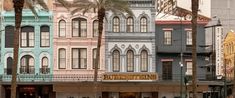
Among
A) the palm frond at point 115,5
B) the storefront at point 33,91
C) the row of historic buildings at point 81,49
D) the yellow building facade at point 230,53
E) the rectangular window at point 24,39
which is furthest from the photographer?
the yellow building facade at point 230,53

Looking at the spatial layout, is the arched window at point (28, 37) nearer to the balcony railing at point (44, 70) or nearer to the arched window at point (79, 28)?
the balcony railing at point (44, 70)

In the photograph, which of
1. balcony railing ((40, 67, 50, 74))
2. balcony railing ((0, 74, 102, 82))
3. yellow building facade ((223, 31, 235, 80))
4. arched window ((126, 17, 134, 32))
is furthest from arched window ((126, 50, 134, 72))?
yellow building facade ((223, 31, 235, 80))

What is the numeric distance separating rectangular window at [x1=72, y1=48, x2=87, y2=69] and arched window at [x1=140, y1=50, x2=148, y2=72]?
595 cm

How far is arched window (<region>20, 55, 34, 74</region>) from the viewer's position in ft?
224

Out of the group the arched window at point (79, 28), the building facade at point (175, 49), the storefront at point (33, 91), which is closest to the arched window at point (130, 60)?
the building facade at point (175, 49)

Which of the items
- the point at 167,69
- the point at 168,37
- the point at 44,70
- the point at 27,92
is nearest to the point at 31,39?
the point at 44,70

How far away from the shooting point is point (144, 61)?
68438 mm

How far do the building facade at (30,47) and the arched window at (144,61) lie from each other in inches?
375

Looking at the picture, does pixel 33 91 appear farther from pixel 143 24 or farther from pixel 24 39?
pixel 143 24

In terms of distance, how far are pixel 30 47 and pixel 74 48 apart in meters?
4.66

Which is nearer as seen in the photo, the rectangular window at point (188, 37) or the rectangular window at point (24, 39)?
the rectangular window at point (24, 39)

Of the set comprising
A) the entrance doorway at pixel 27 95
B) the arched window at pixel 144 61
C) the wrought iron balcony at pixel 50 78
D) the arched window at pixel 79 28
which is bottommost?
the entrance doorway at pixel 27 95

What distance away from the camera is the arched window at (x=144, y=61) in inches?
2692

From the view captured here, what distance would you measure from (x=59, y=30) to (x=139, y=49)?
28.6 feet
